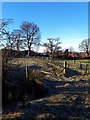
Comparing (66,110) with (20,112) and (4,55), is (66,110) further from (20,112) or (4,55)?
(4,55)

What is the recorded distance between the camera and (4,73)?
15414mm

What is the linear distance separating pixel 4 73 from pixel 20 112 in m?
4.59

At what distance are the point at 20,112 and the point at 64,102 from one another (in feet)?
8.41

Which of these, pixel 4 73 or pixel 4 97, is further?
Result: pixel 4 73

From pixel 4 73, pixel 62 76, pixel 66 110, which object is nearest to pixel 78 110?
pixel 66 110

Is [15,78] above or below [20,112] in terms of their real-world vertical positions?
above

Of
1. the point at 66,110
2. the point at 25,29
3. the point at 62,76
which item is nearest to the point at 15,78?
the point at 66,110

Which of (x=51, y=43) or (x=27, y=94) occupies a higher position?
(x=51, y=43)

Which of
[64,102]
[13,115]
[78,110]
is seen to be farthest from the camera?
[64,102]

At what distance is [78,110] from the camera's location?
11680 mm

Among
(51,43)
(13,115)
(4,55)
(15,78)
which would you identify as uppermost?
(51,43)

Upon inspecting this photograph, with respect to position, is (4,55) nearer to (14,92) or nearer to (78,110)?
(14,92)

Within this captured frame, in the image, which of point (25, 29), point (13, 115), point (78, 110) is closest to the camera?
point (13, 115)

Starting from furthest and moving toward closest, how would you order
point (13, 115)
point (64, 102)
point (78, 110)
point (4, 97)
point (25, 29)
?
1. point (25, 29)
2. point (4, 97)
3. point (64, 102)
4. point (78, 110)
5. point (13, 115)
